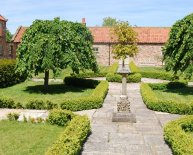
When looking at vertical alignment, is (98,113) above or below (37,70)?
below

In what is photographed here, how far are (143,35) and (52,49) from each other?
30.6 metres

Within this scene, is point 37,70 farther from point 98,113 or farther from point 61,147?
point 61,147

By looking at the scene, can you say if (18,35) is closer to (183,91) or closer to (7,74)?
(7,74)

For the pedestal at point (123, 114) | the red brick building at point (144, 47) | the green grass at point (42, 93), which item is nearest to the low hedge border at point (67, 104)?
the green grass at point (42, 93)

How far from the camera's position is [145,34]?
51.3 meters

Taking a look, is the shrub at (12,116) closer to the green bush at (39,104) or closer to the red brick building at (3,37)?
the green bush at (39,104)

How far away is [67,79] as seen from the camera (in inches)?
1124

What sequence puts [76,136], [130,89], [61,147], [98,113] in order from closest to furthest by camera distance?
[61,147]
[76,136]
[98,113]
[130,89]

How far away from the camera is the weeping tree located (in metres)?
22.1

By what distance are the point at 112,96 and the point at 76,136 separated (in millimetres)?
12027

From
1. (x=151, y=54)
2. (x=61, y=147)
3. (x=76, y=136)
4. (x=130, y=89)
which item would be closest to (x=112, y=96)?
(x=130, y=89)

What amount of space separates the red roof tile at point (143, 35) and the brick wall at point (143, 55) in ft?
2.24

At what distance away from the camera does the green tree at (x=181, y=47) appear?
21609 millimetres

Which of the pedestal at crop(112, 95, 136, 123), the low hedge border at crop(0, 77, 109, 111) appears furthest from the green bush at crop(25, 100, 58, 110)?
the pedestal at crop(112, 95, 136, 123)
